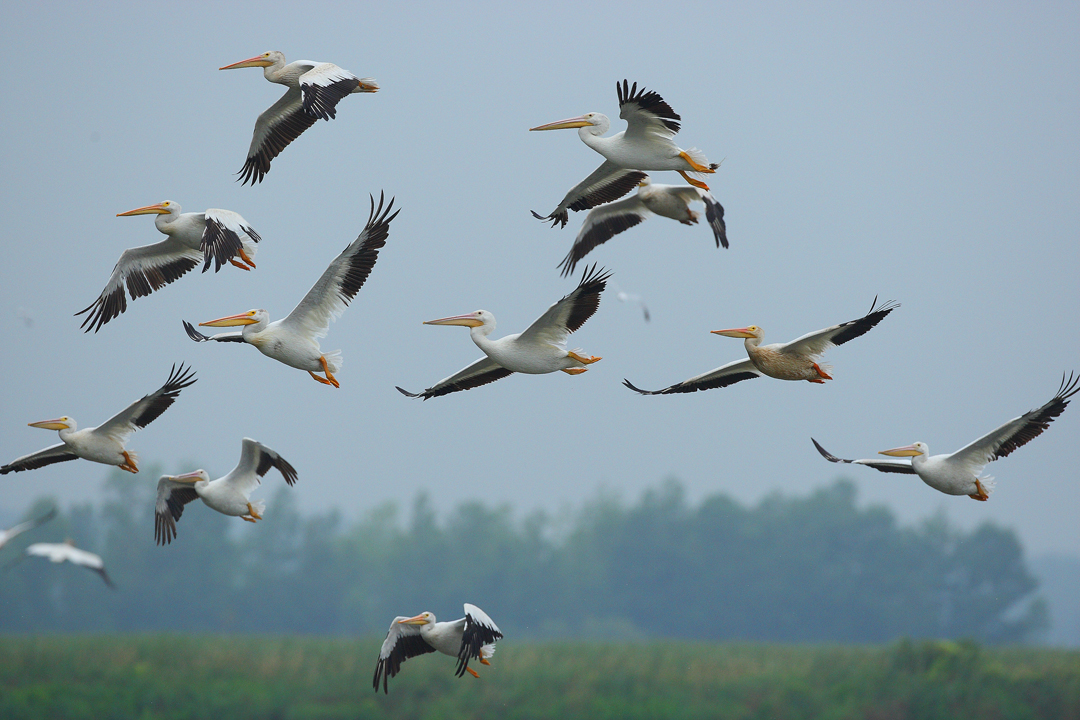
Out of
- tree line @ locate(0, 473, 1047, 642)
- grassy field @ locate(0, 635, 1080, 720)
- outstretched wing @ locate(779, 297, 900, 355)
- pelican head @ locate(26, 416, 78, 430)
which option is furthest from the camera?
tree line @ locate(0, 473, 1047, 642)

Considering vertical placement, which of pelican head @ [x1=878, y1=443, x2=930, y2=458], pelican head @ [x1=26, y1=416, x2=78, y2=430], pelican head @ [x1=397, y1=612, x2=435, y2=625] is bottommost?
pelican head @ [x1=397, y1=612, x2=435, y2=625]

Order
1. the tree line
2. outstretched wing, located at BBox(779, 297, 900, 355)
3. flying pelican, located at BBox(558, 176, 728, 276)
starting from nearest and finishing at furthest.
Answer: outstretched wing, located at BBox(779, 297, 900, 355)
flying pelican, located at BBox(558, 176, 728, 276)
the tree line

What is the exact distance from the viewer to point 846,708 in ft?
77.9

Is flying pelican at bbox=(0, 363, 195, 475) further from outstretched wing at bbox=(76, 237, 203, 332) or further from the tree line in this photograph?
the tree line

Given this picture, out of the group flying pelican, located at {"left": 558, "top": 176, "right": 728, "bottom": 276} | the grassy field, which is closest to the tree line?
the grassy field

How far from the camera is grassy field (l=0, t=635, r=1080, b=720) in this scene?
2311 cm

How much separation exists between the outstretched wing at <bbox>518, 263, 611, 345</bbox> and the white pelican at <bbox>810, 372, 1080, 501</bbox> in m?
1.98

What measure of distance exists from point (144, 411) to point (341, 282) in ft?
7.14

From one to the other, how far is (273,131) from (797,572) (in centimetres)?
6441

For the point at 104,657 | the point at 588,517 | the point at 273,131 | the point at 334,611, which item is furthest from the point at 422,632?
the point at 588,517

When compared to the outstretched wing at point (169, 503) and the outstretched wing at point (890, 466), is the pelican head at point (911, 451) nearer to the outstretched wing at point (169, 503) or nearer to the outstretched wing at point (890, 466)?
the outstretched wing at point (890, 466)

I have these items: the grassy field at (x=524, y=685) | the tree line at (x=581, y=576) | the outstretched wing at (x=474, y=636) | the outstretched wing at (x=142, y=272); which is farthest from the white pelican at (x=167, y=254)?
the tree line at (x=581, y=576)

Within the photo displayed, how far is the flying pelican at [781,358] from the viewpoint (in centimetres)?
797

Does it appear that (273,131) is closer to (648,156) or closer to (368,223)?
(368,223)
